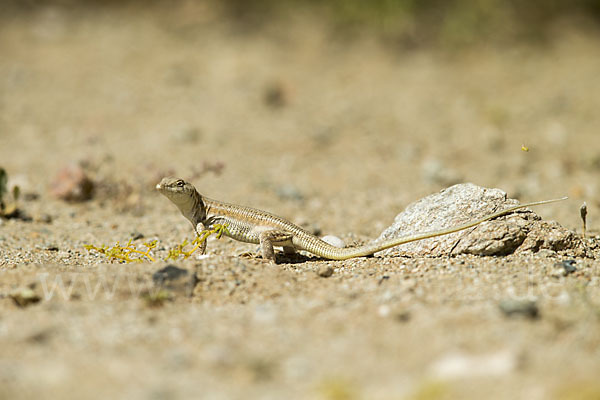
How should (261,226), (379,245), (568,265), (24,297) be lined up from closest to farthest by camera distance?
(24,297) < (568,265) < (379,245) < (261,226)

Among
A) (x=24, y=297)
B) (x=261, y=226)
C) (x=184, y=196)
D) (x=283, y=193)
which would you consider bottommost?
(x=24, y=297)

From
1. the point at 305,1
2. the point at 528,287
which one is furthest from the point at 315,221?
the point at 305,1

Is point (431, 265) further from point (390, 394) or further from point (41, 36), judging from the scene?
point (41, 36)

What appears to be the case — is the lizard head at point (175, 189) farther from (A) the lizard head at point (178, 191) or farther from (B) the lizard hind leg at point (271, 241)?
(B) the lizard hind leg at point (271, 241)

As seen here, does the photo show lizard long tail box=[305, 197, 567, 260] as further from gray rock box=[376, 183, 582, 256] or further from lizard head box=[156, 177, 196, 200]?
lizard head box=[156, 177, 196, 200]

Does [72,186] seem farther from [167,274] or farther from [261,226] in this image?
[167,274]

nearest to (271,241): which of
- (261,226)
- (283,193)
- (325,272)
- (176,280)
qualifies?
(261,226)
